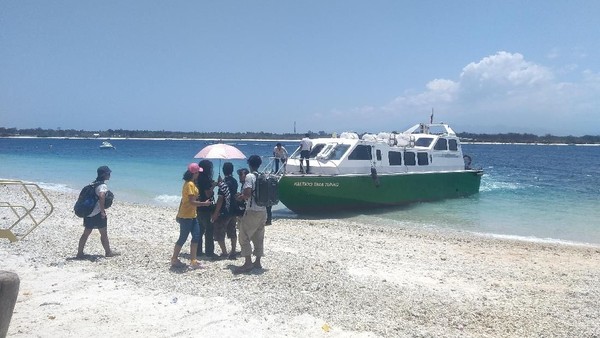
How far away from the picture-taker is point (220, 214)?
8.31 meters

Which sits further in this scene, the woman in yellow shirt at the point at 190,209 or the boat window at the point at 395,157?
the boat window at the point at 395,157

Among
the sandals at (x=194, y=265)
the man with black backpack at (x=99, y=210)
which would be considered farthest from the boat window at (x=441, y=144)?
the man with black backpack at (x=99, y=210)

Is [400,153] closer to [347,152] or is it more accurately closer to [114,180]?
[347,152]

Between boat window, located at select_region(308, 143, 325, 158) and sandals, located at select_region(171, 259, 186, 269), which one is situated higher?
boat window, located at select_region(308, 143, 325, 158)

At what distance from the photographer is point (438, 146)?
20984 mm

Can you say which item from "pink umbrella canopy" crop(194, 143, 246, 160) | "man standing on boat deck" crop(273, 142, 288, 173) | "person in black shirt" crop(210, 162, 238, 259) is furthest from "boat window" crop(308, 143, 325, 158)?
"person in black shirt" crop(210, 162, 238, 259)

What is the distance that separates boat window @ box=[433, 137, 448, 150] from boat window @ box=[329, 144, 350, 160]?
618 centimetres

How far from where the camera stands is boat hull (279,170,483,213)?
1523 cm

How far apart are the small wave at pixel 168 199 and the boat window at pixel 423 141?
36.1ft

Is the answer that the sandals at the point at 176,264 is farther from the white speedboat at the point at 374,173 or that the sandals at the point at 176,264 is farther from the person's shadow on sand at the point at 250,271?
the white speedboat at the point at 374,173

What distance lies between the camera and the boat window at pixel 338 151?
1628 cm

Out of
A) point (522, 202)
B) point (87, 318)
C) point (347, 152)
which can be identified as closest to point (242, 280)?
point (87, 318)

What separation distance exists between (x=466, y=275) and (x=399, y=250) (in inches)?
90.0

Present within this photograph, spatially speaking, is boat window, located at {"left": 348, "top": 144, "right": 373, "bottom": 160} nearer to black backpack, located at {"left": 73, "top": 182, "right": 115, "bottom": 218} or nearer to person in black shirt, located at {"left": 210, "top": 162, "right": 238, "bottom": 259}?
person in black shirt, located at {"left": 210, "top": 162, "right": 238, "bottom": 259}
